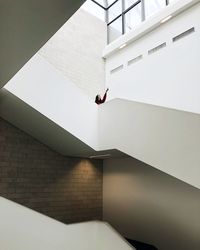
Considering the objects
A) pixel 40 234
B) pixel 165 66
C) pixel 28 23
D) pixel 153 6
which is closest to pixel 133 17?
pixel 153 6

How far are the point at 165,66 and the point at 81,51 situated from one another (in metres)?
2.95

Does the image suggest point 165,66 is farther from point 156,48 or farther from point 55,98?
point 55,98

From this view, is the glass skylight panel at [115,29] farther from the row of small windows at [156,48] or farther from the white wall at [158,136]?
the white wall at [158,136]

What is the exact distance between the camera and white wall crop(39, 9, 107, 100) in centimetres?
743

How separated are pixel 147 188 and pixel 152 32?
4.35 meters

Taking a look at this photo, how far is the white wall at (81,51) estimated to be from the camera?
24.4ft

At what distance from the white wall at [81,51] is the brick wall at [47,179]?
2314 millimetres

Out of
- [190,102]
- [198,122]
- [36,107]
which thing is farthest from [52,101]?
[190,102]

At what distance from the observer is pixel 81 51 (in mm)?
7980

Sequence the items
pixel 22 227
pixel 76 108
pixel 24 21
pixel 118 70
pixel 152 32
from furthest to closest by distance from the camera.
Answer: pixel 118 70, pixel 152 32, pixel 76 108, pixel 22 227, pixel 24 21

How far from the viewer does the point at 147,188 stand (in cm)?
655

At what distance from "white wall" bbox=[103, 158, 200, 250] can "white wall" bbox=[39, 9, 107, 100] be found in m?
2.78

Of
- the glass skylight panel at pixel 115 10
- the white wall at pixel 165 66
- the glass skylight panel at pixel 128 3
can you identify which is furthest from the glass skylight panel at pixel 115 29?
the white wall at pixel 165 66

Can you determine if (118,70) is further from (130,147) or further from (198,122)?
(198,122)
